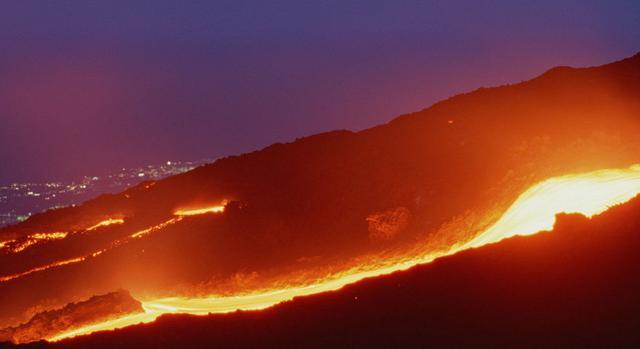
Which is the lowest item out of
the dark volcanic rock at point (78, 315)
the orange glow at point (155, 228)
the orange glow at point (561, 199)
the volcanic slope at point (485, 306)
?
the volcanic slope at point (485, 306)

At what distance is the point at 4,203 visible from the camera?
61.8m

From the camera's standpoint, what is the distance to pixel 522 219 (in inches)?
465

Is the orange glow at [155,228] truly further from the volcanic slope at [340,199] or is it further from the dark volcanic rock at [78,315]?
the dark volcanic rock at [78,315]

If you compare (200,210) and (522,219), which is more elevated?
(200,210)

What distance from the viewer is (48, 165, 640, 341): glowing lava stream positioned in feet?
37.6

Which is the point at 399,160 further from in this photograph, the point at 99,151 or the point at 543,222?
the point at 99,151

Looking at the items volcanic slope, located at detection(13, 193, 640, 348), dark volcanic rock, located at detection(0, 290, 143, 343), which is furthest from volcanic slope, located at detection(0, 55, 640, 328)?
volcanic slope, located at detection(13, 193, 640, 348)

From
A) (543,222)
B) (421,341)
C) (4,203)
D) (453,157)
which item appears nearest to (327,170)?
(453,157)

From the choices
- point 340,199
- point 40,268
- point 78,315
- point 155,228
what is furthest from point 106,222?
point 340,199

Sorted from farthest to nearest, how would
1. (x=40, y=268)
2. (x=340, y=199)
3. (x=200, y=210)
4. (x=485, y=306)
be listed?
1. (x=200, y=210)
2. (x=40, y=268)
3. (x=340, y=199)
4. (x=485, y=306)

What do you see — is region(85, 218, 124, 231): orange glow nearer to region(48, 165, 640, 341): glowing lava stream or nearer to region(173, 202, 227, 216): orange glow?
region(173, 202, 227, 216): orange glow

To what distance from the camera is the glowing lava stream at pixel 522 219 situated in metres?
11.5

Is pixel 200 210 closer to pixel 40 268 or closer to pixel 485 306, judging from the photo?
pixel 40 268

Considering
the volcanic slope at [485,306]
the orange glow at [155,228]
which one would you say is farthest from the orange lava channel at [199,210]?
the volcanic slope at [485,306]
